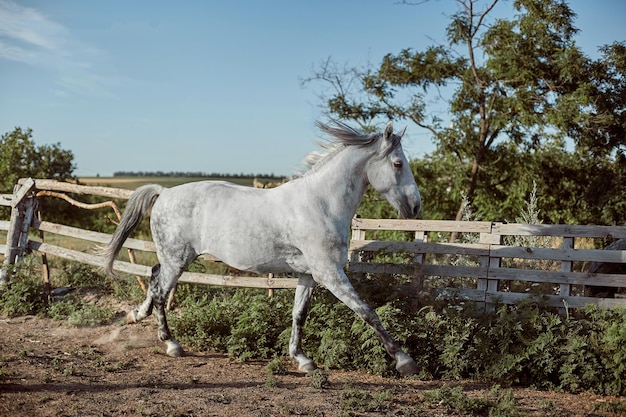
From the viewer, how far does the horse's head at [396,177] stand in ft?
17.0

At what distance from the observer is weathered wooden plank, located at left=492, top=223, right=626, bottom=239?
5727 mm

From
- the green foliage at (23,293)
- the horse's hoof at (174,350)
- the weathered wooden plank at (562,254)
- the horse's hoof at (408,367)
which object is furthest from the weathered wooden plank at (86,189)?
the weathered wooden plank at (562,254)

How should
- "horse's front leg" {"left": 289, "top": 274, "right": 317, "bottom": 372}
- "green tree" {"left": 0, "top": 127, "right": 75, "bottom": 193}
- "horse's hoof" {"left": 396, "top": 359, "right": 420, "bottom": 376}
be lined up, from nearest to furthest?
"horse's hoof" {"left": 396, "top": 359, "right": 420, "bottom": 376}, "horse's front leg" {"left": 289, "top": 274, "right": 317, "bottom": 372}, "green tree" {"left": 0, "top": 127, "right": 75, "bottom": 193}

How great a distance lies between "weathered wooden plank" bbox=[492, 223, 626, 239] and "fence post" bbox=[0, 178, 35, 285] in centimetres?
649

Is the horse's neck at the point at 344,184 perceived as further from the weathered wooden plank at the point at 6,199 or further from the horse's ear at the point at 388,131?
the weathered wooden plank at the point at 6,199

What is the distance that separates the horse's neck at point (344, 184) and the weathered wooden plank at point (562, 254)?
6.21 ft

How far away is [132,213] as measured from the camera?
6340 mm

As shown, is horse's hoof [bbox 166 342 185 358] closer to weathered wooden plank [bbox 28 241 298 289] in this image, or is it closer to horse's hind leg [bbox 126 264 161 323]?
horse's hind leg [bbox 126 264 161 323]

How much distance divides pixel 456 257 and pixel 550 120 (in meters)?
4.07

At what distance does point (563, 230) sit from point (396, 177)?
6.75ft

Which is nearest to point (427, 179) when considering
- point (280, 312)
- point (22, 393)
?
point (280, 312)

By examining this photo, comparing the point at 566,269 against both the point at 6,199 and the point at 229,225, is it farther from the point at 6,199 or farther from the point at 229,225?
the point at 6,199

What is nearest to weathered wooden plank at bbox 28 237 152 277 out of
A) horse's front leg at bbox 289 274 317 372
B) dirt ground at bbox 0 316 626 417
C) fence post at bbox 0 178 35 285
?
fence post at bbox 0 178 35 285

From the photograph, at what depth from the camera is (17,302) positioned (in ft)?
25.0
